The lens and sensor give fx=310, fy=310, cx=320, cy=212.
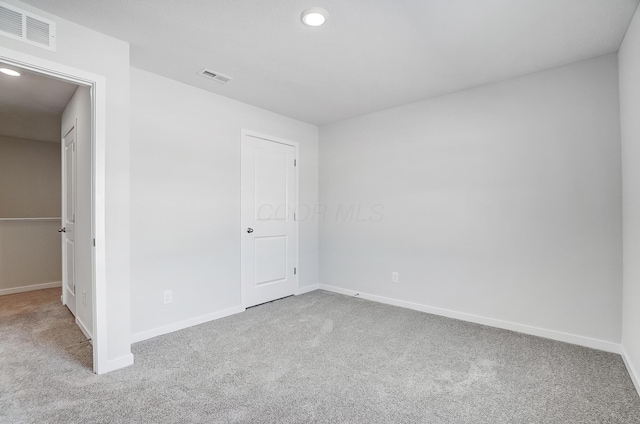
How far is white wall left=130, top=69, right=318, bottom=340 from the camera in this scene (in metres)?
2.81

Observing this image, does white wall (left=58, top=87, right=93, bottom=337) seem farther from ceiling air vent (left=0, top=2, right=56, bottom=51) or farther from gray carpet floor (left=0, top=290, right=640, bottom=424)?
ceiling air vent (left=0, top=2, right=56, bottom=51)

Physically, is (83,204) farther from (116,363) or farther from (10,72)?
(116,363)

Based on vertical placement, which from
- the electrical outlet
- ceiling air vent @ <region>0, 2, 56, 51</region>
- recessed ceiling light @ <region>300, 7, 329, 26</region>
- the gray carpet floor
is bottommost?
the gray carpet floor

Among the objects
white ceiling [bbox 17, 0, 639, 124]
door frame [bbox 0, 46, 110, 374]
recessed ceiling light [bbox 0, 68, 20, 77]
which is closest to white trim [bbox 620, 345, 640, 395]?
white ceiling [bbox 17, 0, 639, 124]

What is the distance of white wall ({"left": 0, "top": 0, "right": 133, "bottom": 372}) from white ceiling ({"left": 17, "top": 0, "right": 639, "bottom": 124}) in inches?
5.5

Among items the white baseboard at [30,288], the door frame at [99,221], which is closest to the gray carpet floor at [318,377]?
the door frame at [99,221]

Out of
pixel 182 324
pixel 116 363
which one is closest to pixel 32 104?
pixel 182 324

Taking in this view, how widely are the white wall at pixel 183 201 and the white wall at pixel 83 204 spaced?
1.16 feet

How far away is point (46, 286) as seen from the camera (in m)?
4.77

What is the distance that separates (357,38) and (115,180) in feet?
6.81

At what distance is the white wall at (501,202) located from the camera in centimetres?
258

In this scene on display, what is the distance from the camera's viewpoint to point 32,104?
3.44m

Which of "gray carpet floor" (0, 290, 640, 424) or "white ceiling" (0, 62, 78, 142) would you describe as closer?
"gray carpet floor" (0, 290, 640, 424)

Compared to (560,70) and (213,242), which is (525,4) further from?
(213,242)
